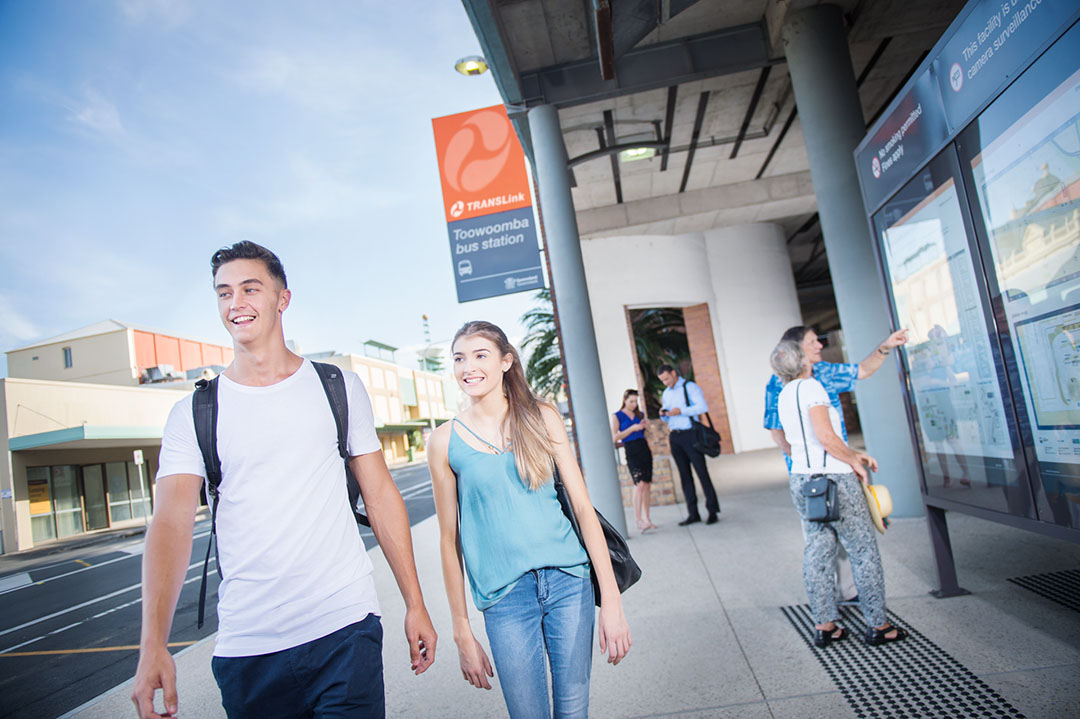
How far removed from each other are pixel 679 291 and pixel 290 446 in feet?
47.1

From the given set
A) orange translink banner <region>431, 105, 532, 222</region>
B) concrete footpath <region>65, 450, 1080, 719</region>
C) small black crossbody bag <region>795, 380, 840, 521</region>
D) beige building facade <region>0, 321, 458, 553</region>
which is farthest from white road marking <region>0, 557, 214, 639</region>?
orange translink banner <region>431, 105, 532, 222</region>

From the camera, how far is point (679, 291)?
609 inches

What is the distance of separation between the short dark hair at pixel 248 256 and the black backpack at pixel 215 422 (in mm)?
308

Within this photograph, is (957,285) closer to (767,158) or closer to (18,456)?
(18,456)

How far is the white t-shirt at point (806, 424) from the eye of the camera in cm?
352

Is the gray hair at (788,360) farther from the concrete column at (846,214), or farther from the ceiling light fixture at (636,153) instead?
the ceiling light fixture at (636,153)

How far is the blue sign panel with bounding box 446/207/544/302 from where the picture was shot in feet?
24.8

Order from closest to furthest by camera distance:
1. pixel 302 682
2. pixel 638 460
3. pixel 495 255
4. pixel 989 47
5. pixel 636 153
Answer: pixel 302 682, pixel 989 47, pixel 638 460, pixel 495 255, pixel 636 153

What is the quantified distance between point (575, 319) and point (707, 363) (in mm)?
10006

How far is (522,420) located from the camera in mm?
2180

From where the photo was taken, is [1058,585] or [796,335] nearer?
[796,335]

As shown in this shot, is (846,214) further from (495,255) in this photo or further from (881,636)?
(881,636)

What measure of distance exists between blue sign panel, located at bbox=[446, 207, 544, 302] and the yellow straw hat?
4645 millimetres

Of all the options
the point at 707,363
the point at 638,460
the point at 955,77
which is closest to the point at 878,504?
the point at 955,77
